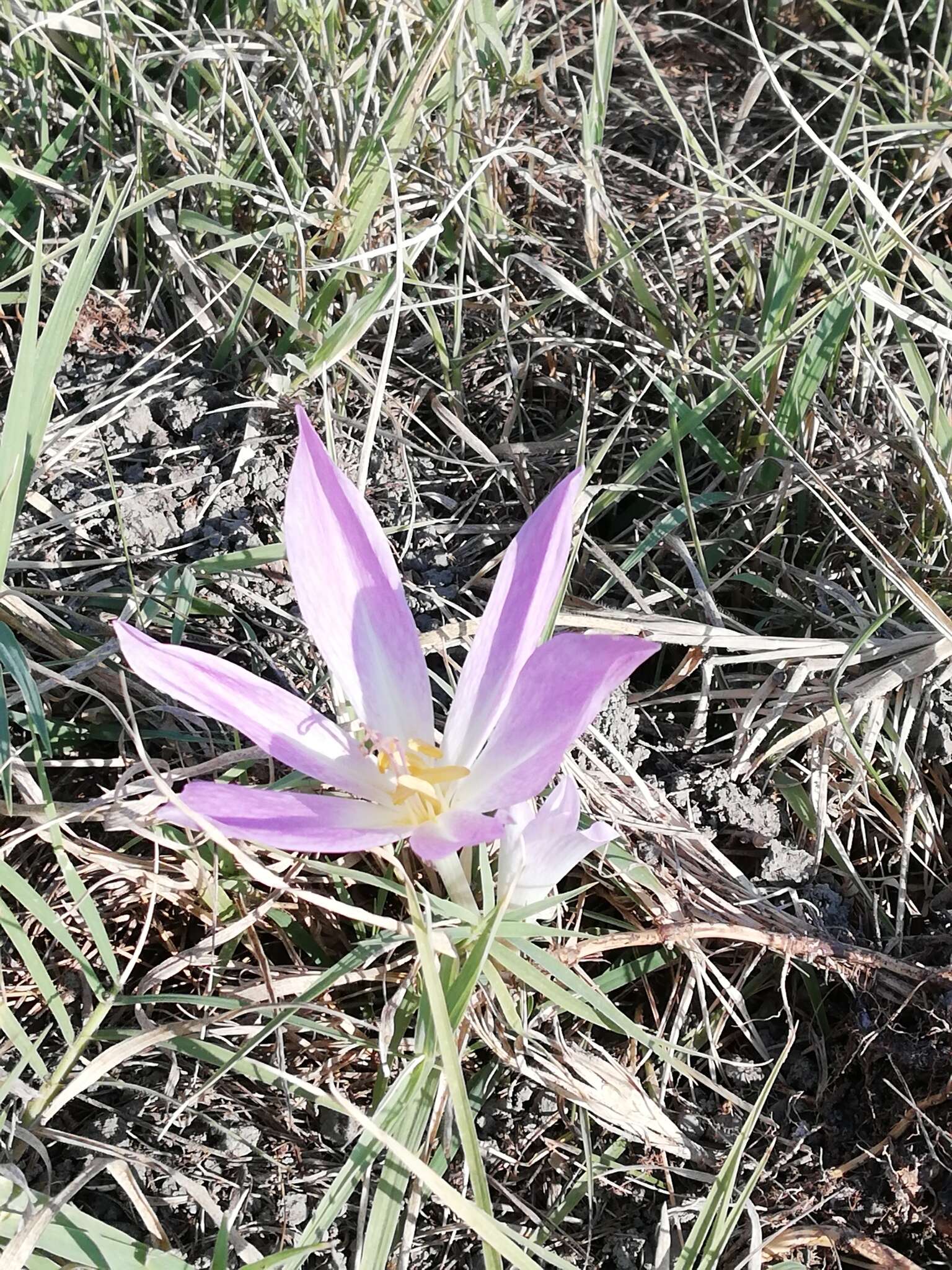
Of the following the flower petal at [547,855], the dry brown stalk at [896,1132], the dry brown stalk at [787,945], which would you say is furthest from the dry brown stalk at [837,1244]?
the flower petal at [547,855]

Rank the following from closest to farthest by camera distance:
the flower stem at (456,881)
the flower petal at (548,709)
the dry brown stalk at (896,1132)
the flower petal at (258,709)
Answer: the flower petal at (548,709) → the flower petal at (258,709) → the flower stem at (456,881) → the dry brown stalk at (896,1132)

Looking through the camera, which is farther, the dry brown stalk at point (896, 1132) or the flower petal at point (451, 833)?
the dry brown stalk at point (896, 1132)

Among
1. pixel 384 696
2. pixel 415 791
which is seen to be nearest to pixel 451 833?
pixel 415 791

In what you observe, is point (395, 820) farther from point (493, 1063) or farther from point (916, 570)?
point (916, 570)

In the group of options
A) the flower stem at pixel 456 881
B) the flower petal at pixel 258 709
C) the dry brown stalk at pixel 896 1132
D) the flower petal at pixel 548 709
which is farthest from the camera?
the dry brown stalk at pixel 896 1132

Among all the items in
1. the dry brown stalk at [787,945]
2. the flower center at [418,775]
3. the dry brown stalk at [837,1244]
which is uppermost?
the flower center at [418,775]

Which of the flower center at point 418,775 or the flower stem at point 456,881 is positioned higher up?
the flower center at point 418,775

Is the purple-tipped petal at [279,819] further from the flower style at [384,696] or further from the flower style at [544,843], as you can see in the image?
the flower style at [544,843]
